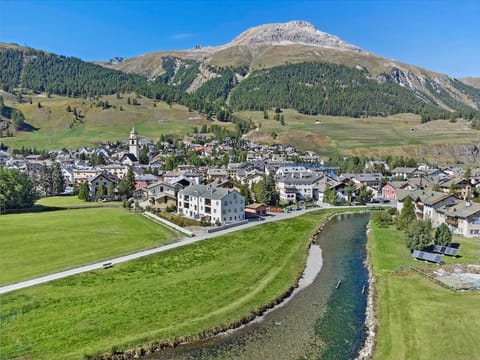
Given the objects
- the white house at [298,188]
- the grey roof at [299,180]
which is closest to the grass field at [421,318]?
the white house at [298,188]

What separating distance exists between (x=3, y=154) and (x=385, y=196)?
122412mm

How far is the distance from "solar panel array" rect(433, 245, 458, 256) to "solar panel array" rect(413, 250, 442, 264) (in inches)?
92.3

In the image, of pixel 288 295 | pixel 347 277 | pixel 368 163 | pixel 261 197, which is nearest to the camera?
pixel 288 295

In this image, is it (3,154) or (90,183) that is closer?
(90,183)

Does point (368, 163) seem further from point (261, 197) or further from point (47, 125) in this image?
point (47, 125)

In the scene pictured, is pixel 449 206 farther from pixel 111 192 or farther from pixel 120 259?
pixel 111 192

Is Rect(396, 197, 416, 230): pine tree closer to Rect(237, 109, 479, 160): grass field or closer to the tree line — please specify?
the tree line

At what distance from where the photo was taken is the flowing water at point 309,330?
81.6 feet

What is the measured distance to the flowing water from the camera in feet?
81.6

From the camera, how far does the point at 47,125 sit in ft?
620

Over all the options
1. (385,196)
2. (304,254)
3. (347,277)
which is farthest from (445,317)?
(385,196)

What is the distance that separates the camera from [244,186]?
76938 millimetres

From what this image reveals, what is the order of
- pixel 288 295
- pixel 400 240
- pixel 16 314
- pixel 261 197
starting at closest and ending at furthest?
pixel 16 314
pixel 288 295
pixel 400 240
pixel 261 197

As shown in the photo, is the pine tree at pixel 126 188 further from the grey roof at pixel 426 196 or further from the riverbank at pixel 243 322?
the grey roof at pixel 426 196
